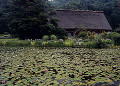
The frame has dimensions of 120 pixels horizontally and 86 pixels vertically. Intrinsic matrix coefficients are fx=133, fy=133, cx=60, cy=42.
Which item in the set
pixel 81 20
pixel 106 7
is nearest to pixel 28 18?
pixel 81 20

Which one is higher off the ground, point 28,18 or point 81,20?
point 81,20

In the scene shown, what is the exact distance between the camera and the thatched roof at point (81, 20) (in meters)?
16.2

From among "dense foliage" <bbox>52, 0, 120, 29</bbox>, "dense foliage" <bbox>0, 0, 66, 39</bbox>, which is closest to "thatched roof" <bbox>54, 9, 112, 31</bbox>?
Answer: "dense foliage" <bbox>0, 0, 66, 39</bbox>

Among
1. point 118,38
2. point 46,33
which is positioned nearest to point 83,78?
point 118,38

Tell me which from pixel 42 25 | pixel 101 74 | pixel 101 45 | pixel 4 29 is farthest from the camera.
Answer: pixel 4 29

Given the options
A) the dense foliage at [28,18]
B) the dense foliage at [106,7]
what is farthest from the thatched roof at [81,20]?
the dense foliage at [106,7]

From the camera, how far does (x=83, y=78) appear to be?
111 inches

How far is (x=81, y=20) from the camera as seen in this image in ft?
56.2

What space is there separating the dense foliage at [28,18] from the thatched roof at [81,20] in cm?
426

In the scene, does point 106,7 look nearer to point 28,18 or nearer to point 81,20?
point 81,20

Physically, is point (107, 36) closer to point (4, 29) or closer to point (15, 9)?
point (15, 9)

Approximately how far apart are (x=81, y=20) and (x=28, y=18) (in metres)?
7.98

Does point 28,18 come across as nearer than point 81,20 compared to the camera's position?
Yes

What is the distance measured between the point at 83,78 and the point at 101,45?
6.23 m
